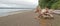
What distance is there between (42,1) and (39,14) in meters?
0.20

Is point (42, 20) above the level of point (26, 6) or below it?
above

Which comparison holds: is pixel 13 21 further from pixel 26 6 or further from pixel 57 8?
pixel 26 6

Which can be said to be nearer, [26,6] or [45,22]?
[45,22]

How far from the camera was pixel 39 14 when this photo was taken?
0.64 metres

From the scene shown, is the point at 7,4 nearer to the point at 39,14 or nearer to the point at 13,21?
the point at 13,21

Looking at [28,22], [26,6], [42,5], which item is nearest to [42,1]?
[42,5]

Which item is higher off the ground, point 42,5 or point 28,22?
point 42,5

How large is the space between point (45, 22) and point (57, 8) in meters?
0.17

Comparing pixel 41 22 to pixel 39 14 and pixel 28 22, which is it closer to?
pixel 39 14

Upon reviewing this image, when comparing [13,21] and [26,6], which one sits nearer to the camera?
[13,21]

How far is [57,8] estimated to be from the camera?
0.75 m

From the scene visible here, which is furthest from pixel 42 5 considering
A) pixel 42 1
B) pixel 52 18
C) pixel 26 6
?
pixel 26 6

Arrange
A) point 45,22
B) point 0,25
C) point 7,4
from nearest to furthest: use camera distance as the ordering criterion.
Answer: point 45,22 → point 0,25 → point 7,4

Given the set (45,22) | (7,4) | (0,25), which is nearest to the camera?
(45,22)
